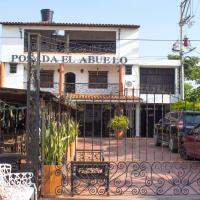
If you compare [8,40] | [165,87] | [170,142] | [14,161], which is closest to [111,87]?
[165,87]

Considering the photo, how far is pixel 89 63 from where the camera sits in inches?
1302

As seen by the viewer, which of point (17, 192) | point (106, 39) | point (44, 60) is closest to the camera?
point (17, 192)

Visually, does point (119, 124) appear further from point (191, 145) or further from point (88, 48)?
point (191, 145)

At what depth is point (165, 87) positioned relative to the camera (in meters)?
34.0

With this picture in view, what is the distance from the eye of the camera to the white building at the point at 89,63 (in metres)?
33.0

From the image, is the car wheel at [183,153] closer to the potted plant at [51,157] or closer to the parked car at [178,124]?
the parked car at [178,124]

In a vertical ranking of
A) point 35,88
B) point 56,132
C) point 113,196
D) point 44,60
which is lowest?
point 113,196

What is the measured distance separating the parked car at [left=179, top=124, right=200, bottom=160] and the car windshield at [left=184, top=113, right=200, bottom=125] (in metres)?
0.98

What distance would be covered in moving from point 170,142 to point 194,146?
174 inches

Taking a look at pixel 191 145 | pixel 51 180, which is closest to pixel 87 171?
pixel 51 180

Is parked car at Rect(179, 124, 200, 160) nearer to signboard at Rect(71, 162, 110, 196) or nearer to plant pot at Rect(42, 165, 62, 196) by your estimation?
signboard at Rect(71, 162, 110, 196)

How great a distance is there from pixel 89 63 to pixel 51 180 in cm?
2431

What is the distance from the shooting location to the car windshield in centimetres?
1708

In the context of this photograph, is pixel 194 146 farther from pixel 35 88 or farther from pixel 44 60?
pixel 44 60
